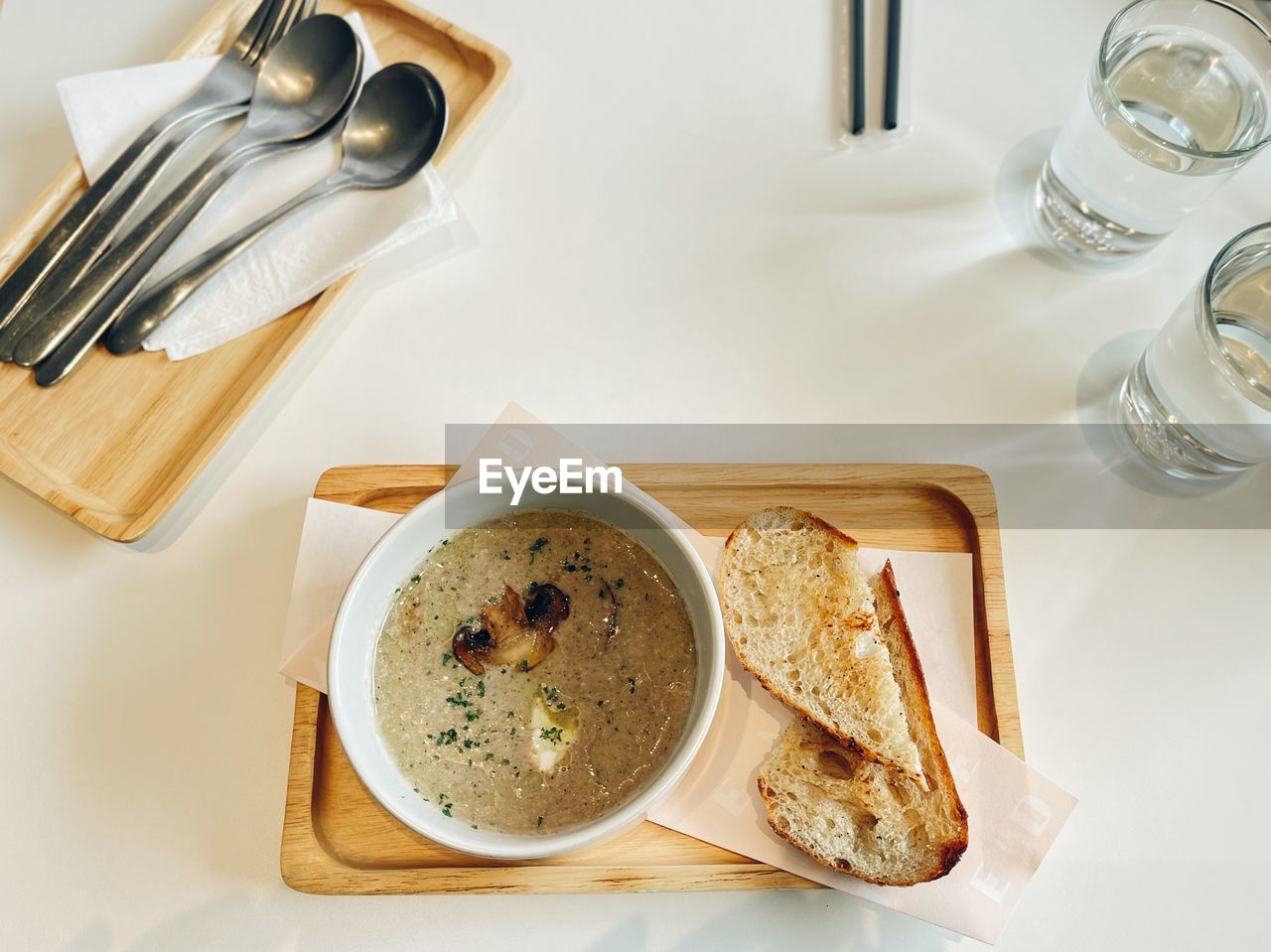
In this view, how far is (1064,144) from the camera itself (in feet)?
4.14

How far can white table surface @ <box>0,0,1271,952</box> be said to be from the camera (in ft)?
3.54

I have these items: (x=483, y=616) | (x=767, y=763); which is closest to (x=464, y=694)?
(x=483, y=616)

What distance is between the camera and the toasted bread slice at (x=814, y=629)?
1.03m

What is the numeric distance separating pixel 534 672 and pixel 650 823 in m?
0.20

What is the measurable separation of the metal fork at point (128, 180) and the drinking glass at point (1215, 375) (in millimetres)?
1244

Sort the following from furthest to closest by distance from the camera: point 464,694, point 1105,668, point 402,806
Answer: point 1105,668 < point 464,694 < point 402,806

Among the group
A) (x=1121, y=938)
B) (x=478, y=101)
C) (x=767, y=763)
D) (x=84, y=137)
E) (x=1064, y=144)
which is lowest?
(x=1121, y=938)

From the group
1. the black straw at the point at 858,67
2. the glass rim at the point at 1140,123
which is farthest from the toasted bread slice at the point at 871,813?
the black straw at the point at 858,67

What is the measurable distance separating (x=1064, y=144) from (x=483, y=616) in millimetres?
952

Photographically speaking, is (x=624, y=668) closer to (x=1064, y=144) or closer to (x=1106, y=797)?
(x=1106, y=797)

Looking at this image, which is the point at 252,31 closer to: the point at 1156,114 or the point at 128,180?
the point at 128,180

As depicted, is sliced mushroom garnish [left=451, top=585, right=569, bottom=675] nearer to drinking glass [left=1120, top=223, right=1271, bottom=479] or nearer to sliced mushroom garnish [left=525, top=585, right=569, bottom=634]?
sliced mushroom garnish [left=525, top=585, right=569, bottom=634]

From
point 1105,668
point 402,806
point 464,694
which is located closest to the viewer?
point 402,806

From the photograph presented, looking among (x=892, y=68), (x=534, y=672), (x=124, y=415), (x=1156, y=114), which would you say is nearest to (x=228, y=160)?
(x=124, y=415)
